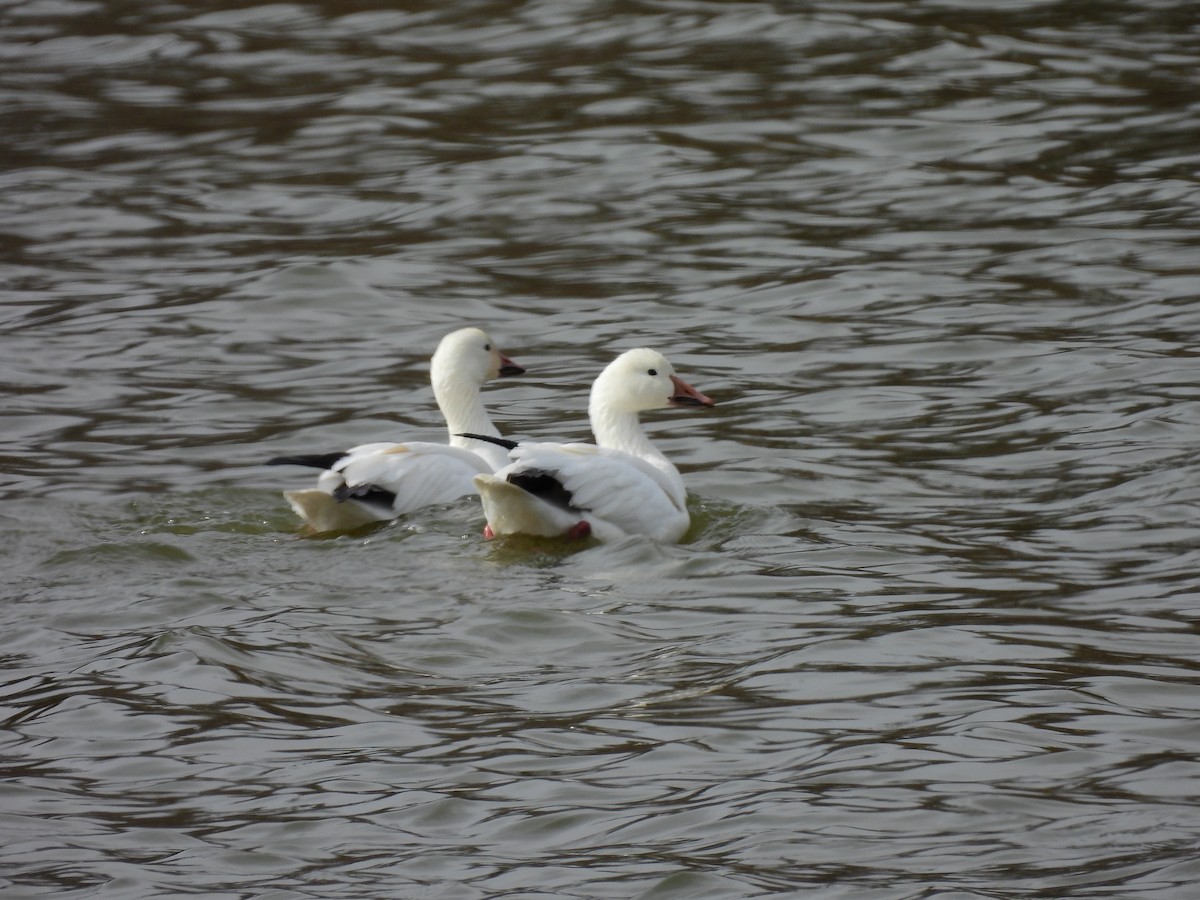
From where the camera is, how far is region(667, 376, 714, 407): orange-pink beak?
32.6 feet

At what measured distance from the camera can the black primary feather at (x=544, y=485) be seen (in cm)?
895

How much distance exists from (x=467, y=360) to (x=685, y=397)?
1.25 meters

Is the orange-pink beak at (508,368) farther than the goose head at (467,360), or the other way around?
the orange-pink beak at (508,368)

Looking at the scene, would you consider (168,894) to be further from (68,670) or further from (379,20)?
(379,20)

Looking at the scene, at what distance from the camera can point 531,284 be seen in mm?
13906

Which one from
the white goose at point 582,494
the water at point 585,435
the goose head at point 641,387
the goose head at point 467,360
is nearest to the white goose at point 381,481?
the water at point 585,435

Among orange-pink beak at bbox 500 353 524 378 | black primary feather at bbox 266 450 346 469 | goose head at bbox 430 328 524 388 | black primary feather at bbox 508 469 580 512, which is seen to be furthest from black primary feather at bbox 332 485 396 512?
orange-pink beak at bbox 500 353 524 378

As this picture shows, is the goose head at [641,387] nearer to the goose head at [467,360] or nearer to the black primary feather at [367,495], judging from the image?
the goose head at [467,360]

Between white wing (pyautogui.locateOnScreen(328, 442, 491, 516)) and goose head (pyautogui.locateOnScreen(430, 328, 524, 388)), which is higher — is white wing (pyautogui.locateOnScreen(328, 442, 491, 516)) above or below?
below

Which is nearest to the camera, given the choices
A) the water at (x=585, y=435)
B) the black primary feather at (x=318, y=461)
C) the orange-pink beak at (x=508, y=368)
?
the water at (x=585, y=435)

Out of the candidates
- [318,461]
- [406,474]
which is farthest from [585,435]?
[318,461]

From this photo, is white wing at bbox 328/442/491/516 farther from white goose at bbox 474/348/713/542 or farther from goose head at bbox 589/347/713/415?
goose head at bbox 589/347/713/415

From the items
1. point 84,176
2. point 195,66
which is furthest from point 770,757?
point 195,66

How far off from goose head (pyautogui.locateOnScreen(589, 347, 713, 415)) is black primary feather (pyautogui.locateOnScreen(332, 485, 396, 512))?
4.12ft
